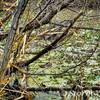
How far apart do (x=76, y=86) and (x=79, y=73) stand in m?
0.51

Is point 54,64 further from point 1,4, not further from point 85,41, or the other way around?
point 1,4

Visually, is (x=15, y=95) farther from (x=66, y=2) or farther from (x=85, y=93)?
(x=66, y=2)

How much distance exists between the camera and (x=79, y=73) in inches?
179

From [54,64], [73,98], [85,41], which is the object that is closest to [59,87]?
[73,98]

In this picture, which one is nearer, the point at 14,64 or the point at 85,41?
the point at 14,64

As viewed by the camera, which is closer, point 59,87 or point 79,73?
point 59,87

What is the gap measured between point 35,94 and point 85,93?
0.50 metres

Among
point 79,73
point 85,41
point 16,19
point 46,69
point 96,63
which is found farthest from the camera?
point 85,41

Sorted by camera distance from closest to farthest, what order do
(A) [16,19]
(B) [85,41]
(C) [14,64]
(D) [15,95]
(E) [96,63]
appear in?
(A) [16,19], (C) [14,64], (D) [15,95], (E) [96,63], (B) [85,41]

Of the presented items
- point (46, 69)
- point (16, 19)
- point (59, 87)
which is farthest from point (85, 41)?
point (16, 19)

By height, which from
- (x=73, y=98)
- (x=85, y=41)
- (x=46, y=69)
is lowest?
(x=73, y=98)

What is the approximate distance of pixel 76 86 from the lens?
13.3 feet

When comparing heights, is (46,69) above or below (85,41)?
below

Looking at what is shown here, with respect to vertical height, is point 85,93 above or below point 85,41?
below
